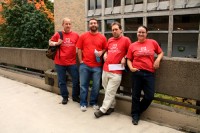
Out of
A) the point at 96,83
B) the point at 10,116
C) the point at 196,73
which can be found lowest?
the point at 10,116

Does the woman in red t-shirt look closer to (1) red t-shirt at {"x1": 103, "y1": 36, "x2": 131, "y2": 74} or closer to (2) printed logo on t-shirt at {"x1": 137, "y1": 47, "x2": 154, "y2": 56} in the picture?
(2) printed logo on t-shirt at {"x1": 137, "y1": 47, "x2": 154, "y2": 56}

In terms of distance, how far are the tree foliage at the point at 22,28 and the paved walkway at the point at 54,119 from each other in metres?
12.1

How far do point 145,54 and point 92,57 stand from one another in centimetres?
133

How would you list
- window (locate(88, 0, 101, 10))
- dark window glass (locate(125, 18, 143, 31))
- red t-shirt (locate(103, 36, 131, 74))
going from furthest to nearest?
window (locate(88, 0, 101, 10))
dark window glass (locate(125, 18, 143, 31))
red t-shirt (locate(103, 36, 131, 74))

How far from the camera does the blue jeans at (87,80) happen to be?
5098 mm

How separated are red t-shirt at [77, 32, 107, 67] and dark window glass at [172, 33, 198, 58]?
15816 mm

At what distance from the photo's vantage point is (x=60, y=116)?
4.92m

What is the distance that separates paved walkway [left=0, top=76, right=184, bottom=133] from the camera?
4223mm

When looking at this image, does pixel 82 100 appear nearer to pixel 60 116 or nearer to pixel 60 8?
pixel 60 116

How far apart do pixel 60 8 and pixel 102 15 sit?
7944 mm

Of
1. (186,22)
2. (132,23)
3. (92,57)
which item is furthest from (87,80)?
(132,23)

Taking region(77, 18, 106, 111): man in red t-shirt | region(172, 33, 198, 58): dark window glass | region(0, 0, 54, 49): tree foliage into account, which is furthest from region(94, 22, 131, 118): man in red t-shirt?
region(172, 33, 198, 58): dark window glass

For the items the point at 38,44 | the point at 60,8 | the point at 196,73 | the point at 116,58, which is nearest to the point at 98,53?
the point at 116,58

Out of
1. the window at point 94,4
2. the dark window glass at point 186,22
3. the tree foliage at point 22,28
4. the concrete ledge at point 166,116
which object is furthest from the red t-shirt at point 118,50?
the window at point 94,4
